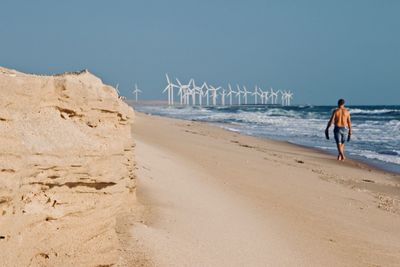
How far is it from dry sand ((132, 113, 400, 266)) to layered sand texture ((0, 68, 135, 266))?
2.61 feet

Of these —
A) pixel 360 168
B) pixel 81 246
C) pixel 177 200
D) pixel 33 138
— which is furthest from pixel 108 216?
pixel 360 168

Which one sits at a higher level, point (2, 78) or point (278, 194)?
point (2, 78)

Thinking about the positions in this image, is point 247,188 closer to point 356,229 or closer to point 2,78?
point 356,229

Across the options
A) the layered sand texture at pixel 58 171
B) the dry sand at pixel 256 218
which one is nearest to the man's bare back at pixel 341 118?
the dry sand at pixel 256 218

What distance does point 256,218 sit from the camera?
543cm

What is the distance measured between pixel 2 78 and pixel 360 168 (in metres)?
11.2

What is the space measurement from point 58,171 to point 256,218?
3145 millimetres

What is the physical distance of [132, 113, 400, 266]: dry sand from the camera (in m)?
4.14

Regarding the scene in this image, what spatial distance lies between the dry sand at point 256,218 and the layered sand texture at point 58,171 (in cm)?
80

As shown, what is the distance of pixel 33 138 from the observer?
8.57 ft

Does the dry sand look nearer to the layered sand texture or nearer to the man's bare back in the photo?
the layered sand texture

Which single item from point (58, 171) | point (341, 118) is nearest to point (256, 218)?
point (58, 171)

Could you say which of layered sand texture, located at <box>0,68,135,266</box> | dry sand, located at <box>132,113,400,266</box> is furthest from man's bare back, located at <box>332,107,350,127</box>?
layered sand texture, located at <box>0,68,135,266</box>

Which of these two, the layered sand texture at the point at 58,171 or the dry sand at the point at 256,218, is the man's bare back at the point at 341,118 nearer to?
the dry sand at the point at 256,218
